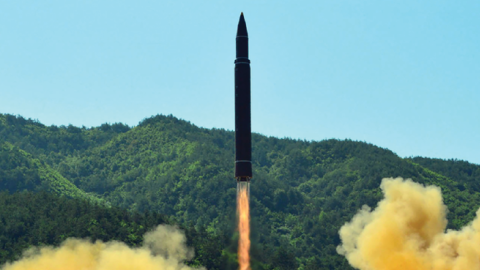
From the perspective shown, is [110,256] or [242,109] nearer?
[242,109]

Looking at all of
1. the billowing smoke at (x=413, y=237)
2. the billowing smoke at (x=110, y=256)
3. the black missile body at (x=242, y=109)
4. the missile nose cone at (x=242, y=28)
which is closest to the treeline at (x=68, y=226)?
the billowing smoke at (x=110, y=256)

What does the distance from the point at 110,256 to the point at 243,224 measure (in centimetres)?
3304

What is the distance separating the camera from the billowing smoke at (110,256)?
124938 millimetres

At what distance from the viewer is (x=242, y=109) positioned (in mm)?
86812

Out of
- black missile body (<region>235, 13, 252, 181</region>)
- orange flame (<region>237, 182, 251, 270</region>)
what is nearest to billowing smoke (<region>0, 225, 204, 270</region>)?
orange flame (<region>237, 182, 251, 270</region>)

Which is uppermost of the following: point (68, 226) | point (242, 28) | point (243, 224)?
point (68, 226)

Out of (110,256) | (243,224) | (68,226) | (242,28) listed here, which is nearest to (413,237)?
(243,224)

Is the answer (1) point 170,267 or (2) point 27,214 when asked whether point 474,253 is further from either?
(2) point 27,214

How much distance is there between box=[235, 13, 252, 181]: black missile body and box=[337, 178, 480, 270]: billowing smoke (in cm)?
1759

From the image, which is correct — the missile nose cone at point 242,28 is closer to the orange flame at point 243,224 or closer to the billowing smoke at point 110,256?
the orange flame at point 243,224

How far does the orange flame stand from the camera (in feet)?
300

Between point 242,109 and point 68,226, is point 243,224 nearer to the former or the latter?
point 242,109

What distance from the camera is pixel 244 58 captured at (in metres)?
87.6

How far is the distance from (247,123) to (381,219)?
19.5 m
